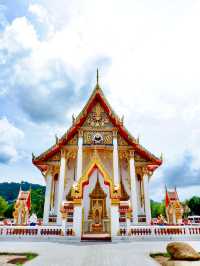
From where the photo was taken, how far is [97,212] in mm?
13406

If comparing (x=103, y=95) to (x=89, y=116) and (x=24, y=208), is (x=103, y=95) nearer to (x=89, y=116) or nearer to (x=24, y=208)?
(x=89, y=116)

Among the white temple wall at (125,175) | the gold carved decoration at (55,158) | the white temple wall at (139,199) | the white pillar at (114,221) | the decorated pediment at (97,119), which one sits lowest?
the white pillar at (114,221)

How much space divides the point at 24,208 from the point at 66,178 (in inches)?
158

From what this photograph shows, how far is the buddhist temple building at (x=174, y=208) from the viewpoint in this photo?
1542 cm

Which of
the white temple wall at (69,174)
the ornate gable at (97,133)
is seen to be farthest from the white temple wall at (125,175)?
the white temple wall at (69,174)

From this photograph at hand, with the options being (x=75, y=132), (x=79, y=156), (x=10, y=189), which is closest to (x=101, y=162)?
(x=79, y=156)

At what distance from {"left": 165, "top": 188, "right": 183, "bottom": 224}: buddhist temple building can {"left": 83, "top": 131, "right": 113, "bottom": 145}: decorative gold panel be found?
5985 mm

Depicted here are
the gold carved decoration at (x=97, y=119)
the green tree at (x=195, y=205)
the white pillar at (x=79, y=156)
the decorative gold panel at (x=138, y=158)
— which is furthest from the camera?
the green tree at (x=195, y=205)

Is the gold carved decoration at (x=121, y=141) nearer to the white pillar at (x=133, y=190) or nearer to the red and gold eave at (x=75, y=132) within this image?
the red and gold eave at (x=75, y=132)

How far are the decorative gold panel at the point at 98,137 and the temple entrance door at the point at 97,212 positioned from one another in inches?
94.7

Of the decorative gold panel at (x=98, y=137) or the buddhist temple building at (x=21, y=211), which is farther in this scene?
the buddhist temple building at (x=21, y=211)

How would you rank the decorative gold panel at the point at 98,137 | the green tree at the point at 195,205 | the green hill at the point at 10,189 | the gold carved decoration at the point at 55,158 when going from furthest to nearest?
the green hill at the point at 10,189 < the green tree at the point at 195,205 < the gold carved decoration at the point at 55,158 < the decorative gold panel at the point at 98,137

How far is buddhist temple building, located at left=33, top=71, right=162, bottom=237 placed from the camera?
13.9 metres

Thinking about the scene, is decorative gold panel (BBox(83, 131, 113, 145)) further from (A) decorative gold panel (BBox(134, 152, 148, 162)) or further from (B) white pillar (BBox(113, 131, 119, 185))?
(A) decorative gold panel (BBox(134, 152, 148, 162))
